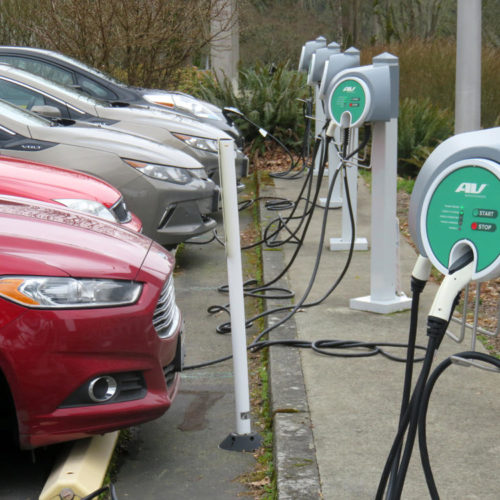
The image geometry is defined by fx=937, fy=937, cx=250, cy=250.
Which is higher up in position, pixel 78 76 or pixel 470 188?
pixel 470 188

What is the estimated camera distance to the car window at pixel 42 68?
10.3 meters

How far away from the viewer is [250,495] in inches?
151

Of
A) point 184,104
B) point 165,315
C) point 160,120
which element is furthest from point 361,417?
point 184,104

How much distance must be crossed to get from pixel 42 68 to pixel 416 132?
558cm

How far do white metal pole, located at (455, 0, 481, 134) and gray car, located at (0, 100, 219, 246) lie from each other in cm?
226

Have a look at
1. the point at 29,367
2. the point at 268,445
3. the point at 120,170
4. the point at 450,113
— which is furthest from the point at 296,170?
the point at 29,367

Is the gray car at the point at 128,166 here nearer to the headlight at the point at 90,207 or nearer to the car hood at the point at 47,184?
the car hood at the point at 47,184

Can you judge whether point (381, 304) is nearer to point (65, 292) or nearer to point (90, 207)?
point (90, 207)

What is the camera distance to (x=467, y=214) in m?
2.41

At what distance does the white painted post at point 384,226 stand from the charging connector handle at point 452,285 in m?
3.72

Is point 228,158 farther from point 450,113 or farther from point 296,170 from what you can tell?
point 450,113

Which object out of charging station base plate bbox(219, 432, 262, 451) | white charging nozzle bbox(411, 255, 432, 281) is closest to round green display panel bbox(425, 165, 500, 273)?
white charging nozzle bbox(411, 255, 432, 281)

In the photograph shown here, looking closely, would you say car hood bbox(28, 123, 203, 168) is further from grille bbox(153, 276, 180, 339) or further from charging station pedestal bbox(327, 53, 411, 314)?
grille bbox(153, 276, 180, 339)

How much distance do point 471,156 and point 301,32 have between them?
132 feet
